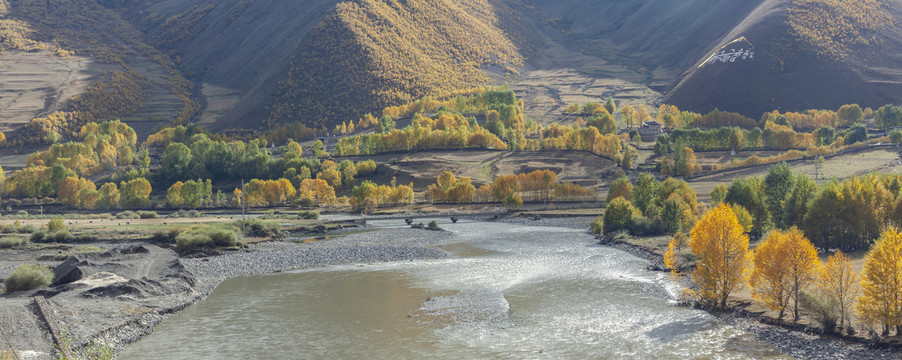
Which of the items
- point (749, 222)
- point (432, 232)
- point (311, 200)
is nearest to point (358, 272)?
point (432, 232)

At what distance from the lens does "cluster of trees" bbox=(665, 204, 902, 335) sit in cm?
3916

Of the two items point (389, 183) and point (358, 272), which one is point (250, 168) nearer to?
point (389, 183)

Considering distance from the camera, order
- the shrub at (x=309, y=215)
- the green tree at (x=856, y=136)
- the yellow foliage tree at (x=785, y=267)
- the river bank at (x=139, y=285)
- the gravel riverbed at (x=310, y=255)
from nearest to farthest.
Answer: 1. the river bank at (x=139, y=285)
2. the yellow foliage tree at (x=785, y=267)
3. the gravel riverbed at (x=310, y=255)
4. the shrub at (x=309, y=215)
5. the green tree at (x=856, y=136)

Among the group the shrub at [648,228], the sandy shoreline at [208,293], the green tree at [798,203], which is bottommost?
the sandy shoreline at [208,293]

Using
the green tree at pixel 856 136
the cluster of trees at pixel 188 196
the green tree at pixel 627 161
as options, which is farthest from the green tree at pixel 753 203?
the cluster of trees at pixel 188 196

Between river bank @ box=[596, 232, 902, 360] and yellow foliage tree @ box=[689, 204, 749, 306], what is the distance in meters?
1.70

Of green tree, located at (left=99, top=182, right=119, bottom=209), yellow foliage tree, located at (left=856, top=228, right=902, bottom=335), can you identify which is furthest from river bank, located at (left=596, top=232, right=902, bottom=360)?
green tree, located at (left=99, top=182, right=119, bottom=209)

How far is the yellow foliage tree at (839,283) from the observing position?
41469mm

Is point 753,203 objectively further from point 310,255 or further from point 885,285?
point 310,255

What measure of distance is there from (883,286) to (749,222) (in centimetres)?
4200

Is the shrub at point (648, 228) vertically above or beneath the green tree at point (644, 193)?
beneath

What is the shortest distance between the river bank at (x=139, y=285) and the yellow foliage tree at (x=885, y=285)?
40680 millimetres

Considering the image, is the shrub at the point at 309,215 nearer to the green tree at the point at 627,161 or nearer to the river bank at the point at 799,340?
the green tree at the point at 627,161

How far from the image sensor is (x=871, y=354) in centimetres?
3778
